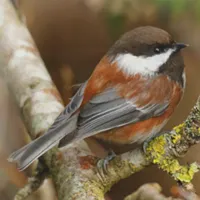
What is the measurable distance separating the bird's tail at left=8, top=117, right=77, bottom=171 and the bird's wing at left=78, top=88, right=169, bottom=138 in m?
0.10

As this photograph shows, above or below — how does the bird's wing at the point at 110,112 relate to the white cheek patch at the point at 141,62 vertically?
below

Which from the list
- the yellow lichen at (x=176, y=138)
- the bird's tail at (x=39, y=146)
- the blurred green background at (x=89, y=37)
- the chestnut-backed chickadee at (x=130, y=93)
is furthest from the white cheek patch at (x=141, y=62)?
the blurred green background at (x=89, y=37)

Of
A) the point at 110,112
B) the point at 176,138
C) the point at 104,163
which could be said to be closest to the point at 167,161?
the point at 176,138

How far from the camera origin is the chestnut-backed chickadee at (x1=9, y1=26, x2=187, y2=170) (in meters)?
2.16

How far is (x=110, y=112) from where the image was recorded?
2.17 meters

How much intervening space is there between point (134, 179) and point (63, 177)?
1.14 m

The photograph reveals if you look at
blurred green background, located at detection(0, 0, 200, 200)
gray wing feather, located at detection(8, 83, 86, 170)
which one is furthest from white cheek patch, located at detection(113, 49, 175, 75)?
blurred green background, located at detection(0, 0, 200, 200)

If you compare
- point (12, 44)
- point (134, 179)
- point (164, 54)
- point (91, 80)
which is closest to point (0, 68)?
point (12, 44)

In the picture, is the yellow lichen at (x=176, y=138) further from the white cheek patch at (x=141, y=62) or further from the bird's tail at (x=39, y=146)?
the white cheek patch at (x=141, y=62)

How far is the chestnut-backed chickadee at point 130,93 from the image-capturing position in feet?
7.09

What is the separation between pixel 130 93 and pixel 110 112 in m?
0.11

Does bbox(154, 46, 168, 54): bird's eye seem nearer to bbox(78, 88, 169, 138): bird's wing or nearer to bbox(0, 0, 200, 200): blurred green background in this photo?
bbox(78, 88, 169, 138): bird's wing

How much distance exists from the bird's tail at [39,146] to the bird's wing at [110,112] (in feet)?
0.32

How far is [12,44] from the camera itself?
8.46 ft
